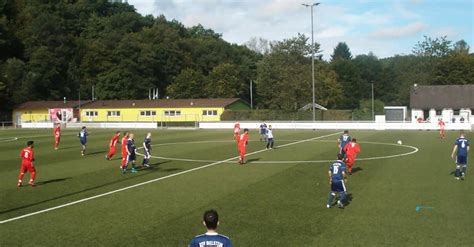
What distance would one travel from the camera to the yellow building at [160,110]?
77125 mm

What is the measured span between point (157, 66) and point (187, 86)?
39.1 feet

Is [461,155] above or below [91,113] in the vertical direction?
below

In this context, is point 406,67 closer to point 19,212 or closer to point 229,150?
point 229,150

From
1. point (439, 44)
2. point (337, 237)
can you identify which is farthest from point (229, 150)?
point (439, 44)

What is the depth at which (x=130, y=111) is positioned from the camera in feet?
265

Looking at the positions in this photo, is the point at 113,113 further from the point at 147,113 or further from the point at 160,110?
the point at 160,110

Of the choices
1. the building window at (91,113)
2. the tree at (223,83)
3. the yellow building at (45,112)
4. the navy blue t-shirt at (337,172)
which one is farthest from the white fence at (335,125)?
the navy blue t-shirt at (337,172)

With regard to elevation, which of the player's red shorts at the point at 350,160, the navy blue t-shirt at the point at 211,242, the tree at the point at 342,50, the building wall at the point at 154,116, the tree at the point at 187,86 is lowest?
the player's red shorts at the point at 350,160

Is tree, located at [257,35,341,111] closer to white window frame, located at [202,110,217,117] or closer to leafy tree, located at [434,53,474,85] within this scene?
white window frame, located at [202,110,217,117]

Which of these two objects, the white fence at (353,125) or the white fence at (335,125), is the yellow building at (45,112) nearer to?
the white fence at (335,125)

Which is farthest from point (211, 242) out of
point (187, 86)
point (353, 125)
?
point (187, 86)

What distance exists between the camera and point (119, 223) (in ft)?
40.0

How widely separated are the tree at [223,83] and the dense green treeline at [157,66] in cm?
22

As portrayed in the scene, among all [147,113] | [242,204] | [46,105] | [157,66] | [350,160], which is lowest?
[242,204]
